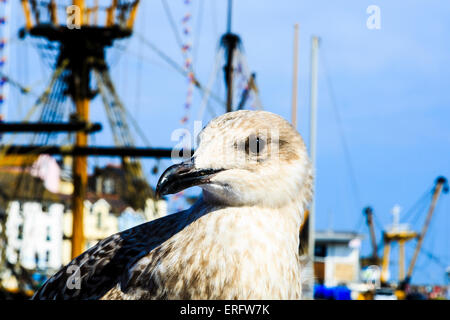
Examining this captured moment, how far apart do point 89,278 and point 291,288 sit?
2.38ft

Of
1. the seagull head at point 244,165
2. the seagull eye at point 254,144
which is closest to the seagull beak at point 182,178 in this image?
the seagull head at point 244,165

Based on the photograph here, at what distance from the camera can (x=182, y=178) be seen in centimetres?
193

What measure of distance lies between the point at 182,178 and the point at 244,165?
19 centimetres

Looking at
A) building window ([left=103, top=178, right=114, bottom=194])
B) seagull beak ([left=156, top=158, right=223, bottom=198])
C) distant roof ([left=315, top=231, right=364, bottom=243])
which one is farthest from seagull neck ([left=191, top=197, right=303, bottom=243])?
distant roof ([left=315, top=231, right=364, bottom=243])

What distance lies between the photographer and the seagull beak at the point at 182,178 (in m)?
1.93

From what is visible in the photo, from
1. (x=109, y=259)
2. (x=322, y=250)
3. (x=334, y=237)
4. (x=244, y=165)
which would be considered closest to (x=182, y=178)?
(x=244, y=165)

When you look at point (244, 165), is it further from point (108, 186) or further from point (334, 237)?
point (334, 237)

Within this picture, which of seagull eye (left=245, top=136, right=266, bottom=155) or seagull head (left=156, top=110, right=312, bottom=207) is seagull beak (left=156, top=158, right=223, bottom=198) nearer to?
seagull head (left=156, top=110, right=312, bottom=207)

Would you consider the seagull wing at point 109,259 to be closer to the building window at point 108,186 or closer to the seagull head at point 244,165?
the seagull head at point 244,165

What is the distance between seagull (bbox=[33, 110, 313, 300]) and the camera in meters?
1.93

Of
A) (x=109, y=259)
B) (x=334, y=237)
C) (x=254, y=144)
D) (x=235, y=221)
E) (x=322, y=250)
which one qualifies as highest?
(x=254, y=144)

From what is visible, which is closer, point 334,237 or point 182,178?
point 182,178
